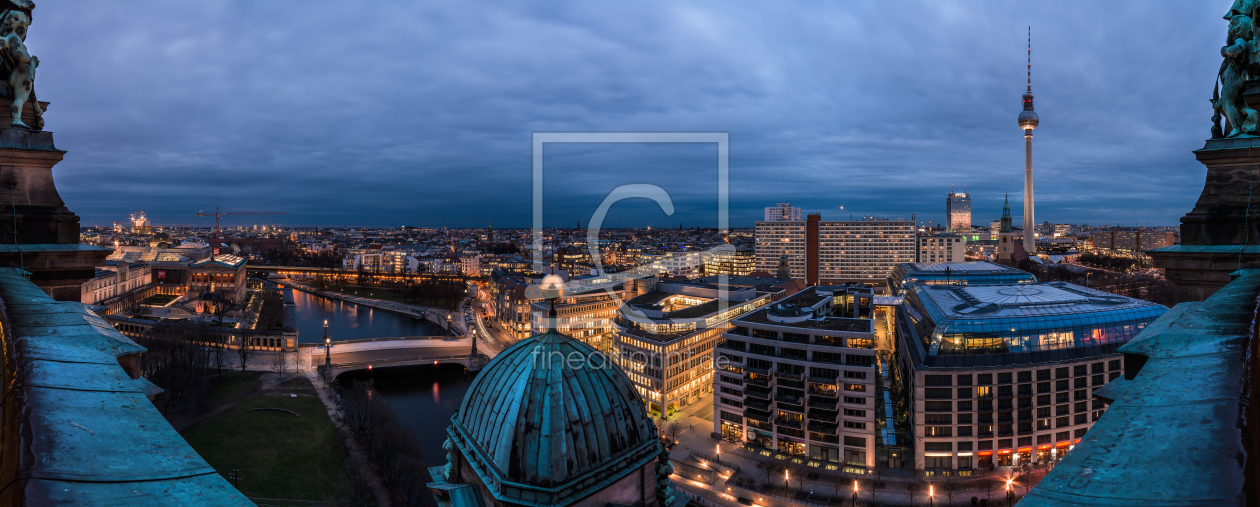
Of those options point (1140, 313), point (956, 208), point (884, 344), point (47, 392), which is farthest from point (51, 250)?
point (956, 208)

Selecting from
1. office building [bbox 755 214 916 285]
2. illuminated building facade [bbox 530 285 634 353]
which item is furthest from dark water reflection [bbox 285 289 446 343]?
office building [bbox 755 214 916 285]

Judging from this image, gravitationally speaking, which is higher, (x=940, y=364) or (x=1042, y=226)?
(x=1042, y=226)

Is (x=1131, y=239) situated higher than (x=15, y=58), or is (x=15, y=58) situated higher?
(x=15, y=58)

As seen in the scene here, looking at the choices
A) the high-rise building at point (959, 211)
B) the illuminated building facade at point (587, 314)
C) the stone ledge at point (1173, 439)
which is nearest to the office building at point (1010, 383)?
the stone ledge at point (1173, 439)

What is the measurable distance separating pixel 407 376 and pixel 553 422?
1598 inches

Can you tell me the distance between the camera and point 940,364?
23.6 metres

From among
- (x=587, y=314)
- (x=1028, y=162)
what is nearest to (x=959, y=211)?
(x=1028, y=162)

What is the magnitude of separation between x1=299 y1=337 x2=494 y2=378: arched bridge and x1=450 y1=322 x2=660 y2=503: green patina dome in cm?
3727

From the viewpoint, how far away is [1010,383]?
2344 cm

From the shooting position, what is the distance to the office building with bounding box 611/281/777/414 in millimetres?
32594

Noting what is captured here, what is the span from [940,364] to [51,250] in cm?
2710

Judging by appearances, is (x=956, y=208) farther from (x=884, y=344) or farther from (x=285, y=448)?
(x=285, y=448)

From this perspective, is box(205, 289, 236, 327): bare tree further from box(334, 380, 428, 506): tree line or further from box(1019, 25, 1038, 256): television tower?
box(1019, 25, 1038, 256): television tower

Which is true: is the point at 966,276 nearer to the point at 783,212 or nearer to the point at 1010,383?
the point at 1010,383
